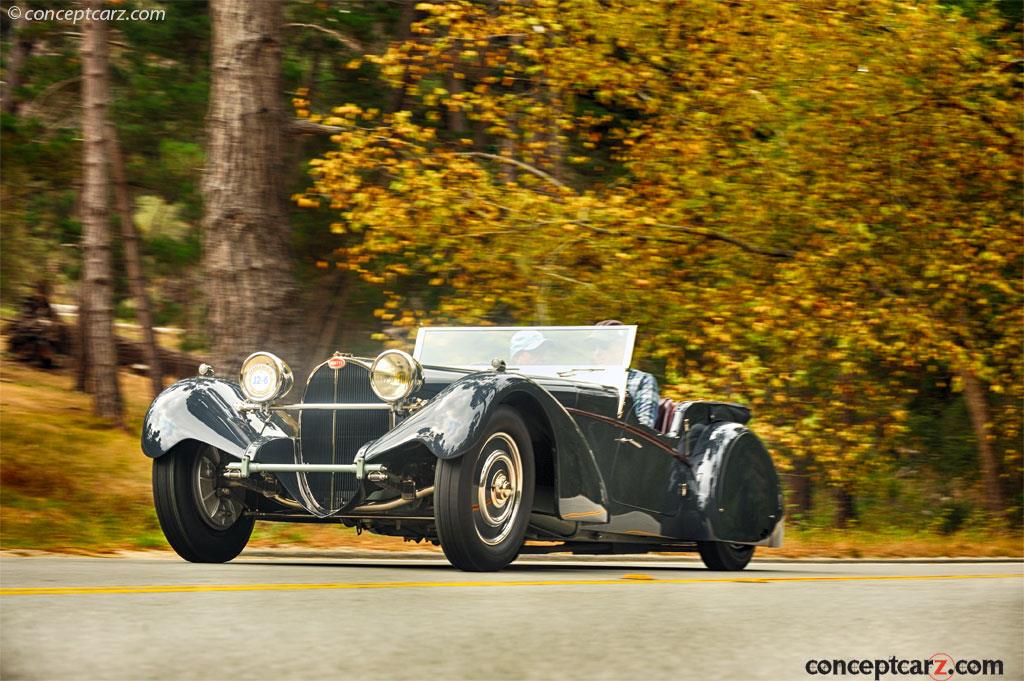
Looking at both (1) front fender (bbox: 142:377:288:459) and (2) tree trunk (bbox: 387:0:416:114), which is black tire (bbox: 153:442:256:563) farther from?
(2) tree trunk (bbox: 387:0:416:114)

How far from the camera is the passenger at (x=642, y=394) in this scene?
894cm

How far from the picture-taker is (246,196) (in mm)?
12469

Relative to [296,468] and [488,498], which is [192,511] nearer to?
[296,468]

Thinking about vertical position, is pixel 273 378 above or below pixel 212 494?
above

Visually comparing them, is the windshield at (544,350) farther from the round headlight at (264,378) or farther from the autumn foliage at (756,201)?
the autumn foliage at (756,201)

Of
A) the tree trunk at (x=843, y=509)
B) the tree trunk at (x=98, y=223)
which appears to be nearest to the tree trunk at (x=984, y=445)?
the tree trunk at (x=843, y=509)

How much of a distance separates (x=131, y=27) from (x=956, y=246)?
484 inches

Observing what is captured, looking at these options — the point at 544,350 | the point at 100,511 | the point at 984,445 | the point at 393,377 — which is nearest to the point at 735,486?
the point at 544,350

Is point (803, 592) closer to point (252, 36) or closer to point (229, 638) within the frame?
point (229, 638)

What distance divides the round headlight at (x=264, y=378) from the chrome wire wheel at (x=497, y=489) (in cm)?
144

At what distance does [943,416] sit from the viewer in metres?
20.6

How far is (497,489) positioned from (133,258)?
13701 mm

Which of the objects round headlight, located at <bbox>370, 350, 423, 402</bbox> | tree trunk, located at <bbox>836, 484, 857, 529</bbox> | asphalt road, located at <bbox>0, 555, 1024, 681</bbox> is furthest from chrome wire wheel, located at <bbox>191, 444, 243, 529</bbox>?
tree trunk, located at <bbox>836, 484, 857, 529</bbox>

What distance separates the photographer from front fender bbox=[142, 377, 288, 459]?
7.43 meters
